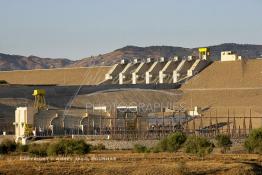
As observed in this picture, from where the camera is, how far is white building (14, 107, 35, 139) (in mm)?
73625

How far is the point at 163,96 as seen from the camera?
111375mm

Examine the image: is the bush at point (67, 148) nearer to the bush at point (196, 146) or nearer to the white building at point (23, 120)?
the bush at point (196, 146)

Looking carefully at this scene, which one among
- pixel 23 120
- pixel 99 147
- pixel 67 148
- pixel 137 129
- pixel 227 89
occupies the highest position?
pixel 227 89

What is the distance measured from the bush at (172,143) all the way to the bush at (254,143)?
3822 millimetres

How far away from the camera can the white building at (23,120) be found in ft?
242

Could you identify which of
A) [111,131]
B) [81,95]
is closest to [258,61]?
[81,95]

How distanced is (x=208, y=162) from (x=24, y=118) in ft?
119

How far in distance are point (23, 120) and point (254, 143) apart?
23464 mm

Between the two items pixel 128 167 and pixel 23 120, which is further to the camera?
pixel 23 120

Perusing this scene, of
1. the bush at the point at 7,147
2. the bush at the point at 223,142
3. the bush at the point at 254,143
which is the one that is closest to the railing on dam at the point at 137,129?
the bush at the point at 223,142

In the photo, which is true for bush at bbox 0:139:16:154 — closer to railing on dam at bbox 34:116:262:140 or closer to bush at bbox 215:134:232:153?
bush at bbox 215:134:232:153

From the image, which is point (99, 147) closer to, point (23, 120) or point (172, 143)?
point (172, 143)

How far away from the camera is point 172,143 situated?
5844 centimetres

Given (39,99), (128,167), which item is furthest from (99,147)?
(39,99)
